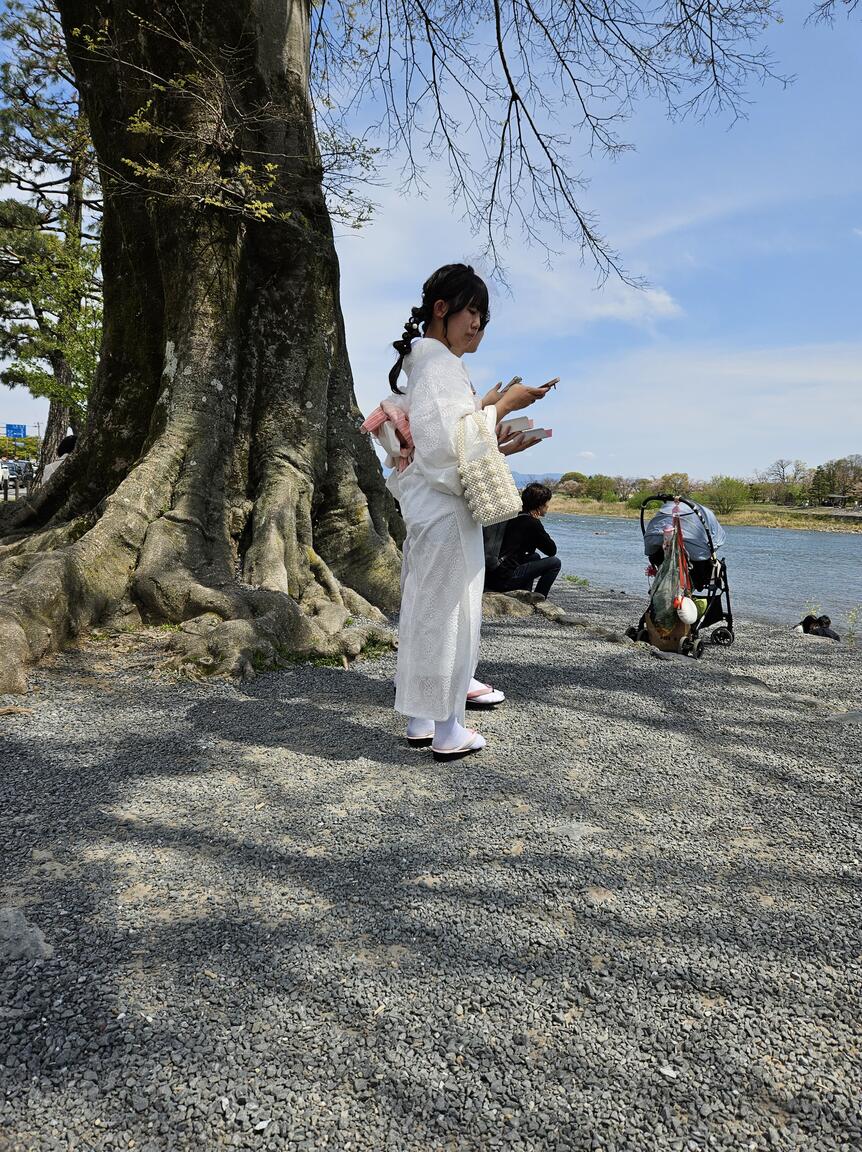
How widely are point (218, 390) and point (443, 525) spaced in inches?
154

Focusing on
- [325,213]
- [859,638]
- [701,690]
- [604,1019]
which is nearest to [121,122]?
[325,213]

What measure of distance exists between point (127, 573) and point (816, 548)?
32.2 meters

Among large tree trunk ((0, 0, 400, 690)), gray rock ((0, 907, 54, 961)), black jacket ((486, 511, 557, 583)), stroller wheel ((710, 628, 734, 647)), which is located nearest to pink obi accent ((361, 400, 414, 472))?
large tree trunk ((0, 0, 400, 690))

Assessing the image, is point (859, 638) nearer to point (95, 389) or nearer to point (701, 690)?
point (701, 690)

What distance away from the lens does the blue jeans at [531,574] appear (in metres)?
7.80

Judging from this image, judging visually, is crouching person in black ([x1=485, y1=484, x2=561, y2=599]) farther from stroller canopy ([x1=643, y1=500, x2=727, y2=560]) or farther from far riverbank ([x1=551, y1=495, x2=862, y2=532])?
far riverbank ([x1=551, y1=495, x2=862, y2=532])

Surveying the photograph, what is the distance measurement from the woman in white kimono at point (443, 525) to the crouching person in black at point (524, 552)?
4.34 m

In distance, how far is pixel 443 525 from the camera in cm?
314

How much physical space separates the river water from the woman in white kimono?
797 centimetres

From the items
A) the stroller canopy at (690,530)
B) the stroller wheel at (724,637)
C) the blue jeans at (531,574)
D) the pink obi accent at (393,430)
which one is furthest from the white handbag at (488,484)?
the blue jeans at (531,574)

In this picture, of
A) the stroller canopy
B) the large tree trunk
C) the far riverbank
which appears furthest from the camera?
the far riverbank

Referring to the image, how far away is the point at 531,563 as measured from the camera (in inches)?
310

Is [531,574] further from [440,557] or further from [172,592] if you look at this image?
[440,557]

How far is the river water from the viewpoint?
41.3 ft
